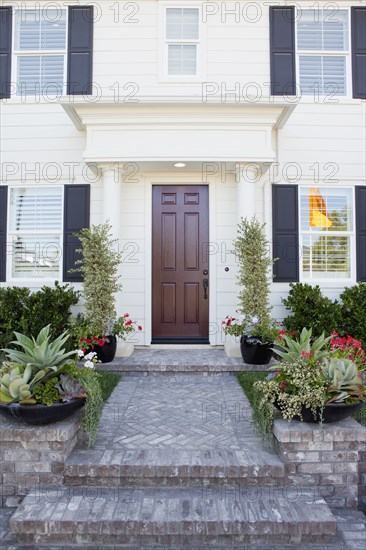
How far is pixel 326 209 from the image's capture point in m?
5.93

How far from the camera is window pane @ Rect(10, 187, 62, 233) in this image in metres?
5.91

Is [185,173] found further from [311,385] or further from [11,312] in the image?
[311,385]

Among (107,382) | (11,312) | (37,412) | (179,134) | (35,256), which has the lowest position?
(107,382)

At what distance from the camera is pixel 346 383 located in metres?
2.74

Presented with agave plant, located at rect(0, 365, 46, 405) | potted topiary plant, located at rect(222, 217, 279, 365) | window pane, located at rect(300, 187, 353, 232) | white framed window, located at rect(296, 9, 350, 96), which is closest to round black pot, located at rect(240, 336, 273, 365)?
potted topiary plant, located at rect(222, 217, 279, 365)


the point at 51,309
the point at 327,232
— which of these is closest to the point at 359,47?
the point at 327,232

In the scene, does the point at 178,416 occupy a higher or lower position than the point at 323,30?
lower

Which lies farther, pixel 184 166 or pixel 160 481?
pixel 184 166

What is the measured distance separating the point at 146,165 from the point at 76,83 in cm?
185

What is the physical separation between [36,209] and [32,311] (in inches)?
67.8

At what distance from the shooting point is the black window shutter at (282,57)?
5.89 m

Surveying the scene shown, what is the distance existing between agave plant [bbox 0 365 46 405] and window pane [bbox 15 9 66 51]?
542cm

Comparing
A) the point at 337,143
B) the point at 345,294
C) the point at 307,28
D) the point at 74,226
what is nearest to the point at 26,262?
the point at 74,226

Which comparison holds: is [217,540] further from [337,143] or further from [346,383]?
[337,143]
